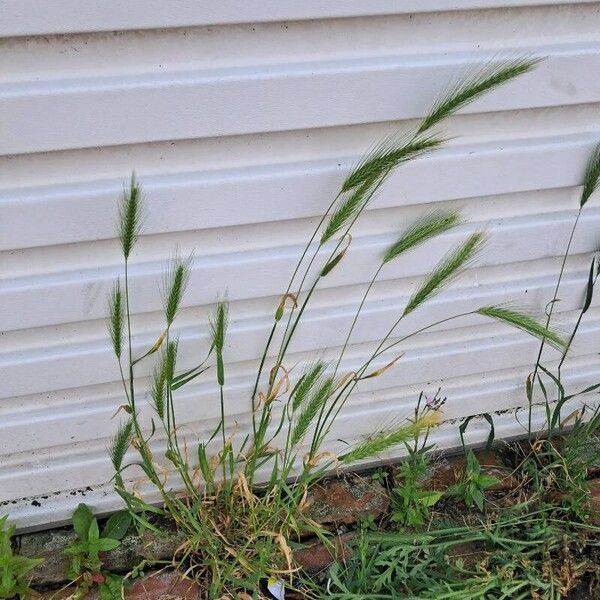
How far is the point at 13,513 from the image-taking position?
6.82ft

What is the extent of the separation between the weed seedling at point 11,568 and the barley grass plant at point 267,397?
1.03ft

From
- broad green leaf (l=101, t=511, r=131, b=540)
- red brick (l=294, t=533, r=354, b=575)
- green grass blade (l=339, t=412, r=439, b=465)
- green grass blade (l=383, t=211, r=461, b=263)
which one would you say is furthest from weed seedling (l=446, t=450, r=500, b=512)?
broad green leaf (l=101, t=511, r=131, b=540)

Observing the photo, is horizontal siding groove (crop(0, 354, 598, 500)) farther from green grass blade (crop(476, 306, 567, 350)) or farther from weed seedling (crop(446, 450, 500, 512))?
green grass blade (crop(476, 306, 567, 350))

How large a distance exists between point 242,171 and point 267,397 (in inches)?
22.3

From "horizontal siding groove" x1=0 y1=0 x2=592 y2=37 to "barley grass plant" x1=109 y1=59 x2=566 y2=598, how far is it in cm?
26

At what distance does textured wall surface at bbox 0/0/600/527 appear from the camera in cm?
132

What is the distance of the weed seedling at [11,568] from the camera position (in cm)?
186

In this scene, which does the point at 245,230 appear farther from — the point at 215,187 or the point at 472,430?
the point at 472,430

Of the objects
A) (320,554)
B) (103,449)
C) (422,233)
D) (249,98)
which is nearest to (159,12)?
(249,98)

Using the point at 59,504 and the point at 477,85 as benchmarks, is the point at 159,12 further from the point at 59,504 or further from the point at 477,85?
the point at 59,504

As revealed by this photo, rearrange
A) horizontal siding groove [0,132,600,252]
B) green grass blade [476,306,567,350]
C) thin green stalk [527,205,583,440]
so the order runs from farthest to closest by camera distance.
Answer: thin green stalk [527,205,583,440] → green grass blade [476,306,567,350] → horizontal siding groove [0,132,600,252]

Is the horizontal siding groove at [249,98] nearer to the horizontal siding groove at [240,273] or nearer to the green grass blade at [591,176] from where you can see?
the green grass blade at [591,176]

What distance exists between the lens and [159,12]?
1.25 m

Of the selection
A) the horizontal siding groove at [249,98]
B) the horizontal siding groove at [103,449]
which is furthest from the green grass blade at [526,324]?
the horizontal siding groove at [103,449]
